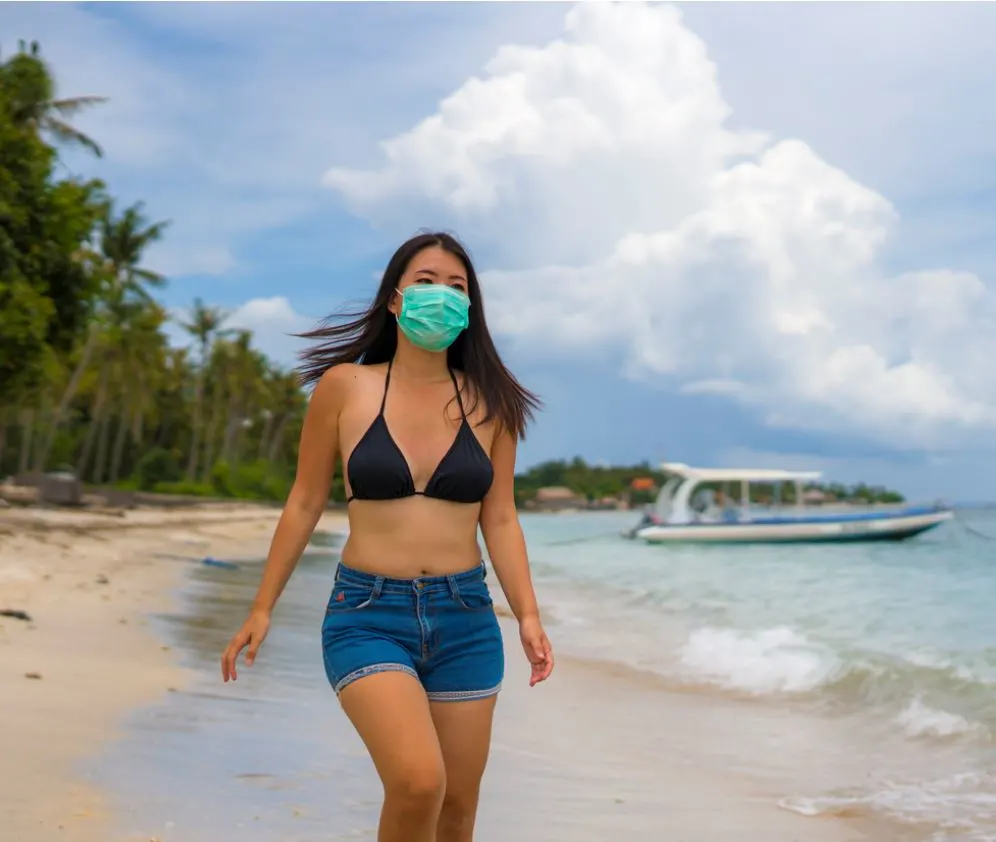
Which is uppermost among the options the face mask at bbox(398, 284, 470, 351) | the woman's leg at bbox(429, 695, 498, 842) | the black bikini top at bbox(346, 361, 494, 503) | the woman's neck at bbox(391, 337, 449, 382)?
the face mask at bbox(398, 284, 470, 351)

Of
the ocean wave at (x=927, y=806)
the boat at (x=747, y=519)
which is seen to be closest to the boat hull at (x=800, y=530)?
the boat at (x=747, y=519)

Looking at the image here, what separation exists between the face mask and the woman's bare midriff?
0.44 m

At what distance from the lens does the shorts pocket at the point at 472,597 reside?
287 cm

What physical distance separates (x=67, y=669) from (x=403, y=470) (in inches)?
209

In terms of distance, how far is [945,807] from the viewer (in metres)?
6.27

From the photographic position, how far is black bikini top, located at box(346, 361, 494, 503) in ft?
9.39

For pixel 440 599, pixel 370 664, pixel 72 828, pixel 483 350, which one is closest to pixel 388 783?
pixel 370 664

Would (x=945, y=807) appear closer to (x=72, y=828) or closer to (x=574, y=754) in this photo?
(x=574, y=754)

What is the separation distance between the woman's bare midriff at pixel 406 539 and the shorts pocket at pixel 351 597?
50 mm

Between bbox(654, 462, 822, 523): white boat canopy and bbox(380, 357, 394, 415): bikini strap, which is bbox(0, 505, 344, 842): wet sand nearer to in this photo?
bbox(380, 357, 394, 415): bikini strap

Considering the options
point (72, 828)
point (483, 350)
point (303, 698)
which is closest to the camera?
point (483, 350)

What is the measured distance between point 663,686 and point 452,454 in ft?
27.5

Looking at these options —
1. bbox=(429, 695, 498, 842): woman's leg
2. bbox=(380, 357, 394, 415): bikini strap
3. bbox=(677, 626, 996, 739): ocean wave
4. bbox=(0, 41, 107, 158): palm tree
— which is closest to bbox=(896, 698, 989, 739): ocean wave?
bbox=(677, 626, 996, 739): ocean wave

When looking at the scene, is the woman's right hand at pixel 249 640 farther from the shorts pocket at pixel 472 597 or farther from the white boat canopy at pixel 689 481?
the white boat canopy at pixel 689 481
